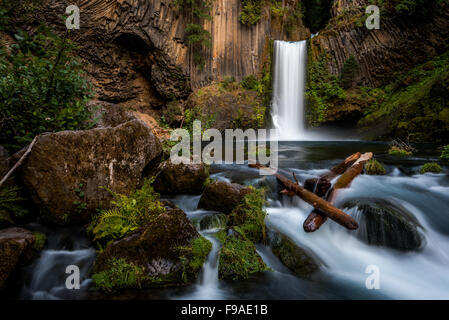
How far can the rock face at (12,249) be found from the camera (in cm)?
221

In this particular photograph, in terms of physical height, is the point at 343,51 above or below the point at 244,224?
above

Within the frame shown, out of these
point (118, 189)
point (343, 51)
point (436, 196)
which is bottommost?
point (436, 196)

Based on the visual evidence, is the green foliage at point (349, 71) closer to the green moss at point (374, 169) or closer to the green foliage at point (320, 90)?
the green foliage at point (320, 90)

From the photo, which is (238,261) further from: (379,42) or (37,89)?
(379,42)

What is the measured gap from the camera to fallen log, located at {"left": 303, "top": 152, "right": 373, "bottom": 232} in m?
3.54

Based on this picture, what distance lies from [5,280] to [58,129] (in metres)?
2.28

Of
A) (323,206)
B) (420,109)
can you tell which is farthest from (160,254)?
(420,109)

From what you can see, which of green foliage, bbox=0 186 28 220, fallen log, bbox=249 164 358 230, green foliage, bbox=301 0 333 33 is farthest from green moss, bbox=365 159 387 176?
green foliage, bbox=301 0 333 33

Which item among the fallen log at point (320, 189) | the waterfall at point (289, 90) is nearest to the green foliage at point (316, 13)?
the waterfall at point (289, 90)

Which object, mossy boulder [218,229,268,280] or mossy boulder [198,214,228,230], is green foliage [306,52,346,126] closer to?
mossy boulder [198,214,228,230]
